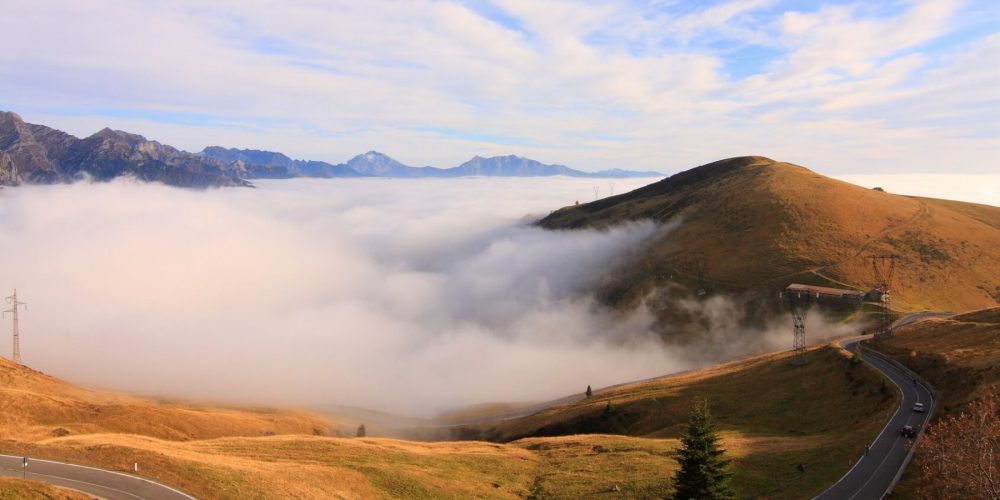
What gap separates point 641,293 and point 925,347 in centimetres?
11494

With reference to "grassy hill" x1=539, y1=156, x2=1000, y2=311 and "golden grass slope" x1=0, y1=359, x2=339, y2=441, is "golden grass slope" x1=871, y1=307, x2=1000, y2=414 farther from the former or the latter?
"golden grass slope" x1=0, y1=359, x2=339, y2=441

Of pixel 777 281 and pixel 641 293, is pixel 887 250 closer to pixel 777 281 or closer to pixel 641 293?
pixel 777 281

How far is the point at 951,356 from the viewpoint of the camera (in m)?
64.4

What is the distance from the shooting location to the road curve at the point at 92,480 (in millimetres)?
36500

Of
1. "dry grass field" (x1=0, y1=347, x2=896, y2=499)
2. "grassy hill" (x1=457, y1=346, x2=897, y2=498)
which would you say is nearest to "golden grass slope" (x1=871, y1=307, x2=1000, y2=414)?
"grassy hill" (x1=457, y1=346, x2=897, y2=498)

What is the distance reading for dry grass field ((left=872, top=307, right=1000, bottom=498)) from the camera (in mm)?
52188

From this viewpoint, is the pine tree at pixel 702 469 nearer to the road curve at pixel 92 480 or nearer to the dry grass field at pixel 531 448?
the dry grass field at pixel 531 448

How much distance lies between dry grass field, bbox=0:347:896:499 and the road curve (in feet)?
3.88

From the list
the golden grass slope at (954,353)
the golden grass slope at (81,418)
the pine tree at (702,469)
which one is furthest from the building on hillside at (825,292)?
A: the golden grass slope at (81,418)

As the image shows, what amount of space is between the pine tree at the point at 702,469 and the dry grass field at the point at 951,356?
49.9 ft

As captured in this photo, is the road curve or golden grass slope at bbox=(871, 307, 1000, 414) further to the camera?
golden grass slope at bbox=(871, 307, 1000, 414)

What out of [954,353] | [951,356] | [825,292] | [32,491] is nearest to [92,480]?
[32,491]

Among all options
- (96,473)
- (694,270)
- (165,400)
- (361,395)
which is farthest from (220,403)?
(694,270)

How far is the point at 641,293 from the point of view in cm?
18700
